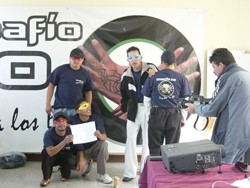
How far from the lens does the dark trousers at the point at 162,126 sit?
3305 mm

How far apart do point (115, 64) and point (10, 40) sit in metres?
1.38

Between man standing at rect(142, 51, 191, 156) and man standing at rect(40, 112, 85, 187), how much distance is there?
2.76 ft

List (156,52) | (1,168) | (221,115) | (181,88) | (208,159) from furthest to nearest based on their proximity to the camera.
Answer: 1. (156,52)
2. (1,168)
3. (181,88)
4. (221,115)
5. (208,159)

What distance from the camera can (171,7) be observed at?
419 cm

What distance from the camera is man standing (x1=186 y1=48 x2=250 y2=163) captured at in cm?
238

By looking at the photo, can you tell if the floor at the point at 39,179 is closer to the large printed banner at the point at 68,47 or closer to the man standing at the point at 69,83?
the large printed banner at the point at 68,47

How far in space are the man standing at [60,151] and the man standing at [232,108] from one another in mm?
1581

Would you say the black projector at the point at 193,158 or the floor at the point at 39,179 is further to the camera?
the floor at the point at 39,179

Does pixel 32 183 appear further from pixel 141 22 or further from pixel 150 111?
pixel 141 22

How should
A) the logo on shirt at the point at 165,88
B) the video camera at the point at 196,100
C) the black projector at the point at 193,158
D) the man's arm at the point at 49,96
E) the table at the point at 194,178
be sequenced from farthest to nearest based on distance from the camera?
1. the man's arm at the point at 49,96
2. the logo on shirt at the point at 165,88
3. the video camera at the point at 196,100
4. the black projector at the point at 193,158
5. the table at the point at 194,178

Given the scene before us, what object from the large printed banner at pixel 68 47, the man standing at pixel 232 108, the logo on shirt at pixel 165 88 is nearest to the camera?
the man standing at pixel 232 108

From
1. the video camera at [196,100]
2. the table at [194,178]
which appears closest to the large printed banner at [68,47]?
the video camera at [196,100]

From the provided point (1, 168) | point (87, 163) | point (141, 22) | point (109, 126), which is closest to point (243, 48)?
point (141, 22)

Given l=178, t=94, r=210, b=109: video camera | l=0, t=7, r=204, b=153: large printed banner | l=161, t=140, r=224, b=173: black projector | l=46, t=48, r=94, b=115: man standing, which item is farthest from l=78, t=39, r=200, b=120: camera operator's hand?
l=161, t=140, r=224, b=173: black projector
